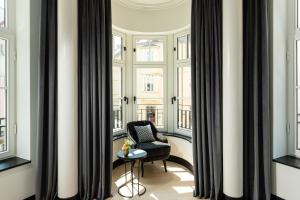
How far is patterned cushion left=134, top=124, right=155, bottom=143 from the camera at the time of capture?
3.65 m

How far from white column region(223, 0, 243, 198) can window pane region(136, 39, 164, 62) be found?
1961mm

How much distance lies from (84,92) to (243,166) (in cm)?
212

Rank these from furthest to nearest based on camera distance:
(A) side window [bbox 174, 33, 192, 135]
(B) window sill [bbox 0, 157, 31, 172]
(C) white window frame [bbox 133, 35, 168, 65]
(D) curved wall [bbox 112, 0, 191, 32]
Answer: (C) white window frame [bbox 133, 35, 168, 65], (A) side window [bbox 174, 33, 192, 135], (D) curved wall [bbox 112, 0, 191, 32], (B) window sill [bbox 0, 157, 31, 172]

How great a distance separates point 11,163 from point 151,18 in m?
3.30

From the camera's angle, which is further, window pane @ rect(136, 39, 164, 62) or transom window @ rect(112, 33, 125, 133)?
window pane @ rect(136, 39, 164, 62)

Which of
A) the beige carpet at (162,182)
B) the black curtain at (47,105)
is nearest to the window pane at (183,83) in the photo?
the beige carpet at (162,182)

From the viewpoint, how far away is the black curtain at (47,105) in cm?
246

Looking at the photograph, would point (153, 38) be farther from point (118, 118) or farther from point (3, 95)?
point (3, 95)

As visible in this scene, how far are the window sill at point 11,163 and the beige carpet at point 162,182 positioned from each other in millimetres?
1157

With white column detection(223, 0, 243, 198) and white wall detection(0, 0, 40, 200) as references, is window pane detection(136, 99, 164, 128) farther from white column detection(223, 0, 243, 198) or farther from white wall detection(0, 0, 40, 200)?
white wall detection(0, 0, 40, 200)

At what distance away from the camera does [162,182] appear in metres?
3.17

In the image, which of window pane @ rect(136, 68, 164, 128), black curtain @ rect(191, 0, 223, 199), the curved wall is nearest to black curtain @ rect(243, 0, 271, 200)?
black curtain @ rect(191, 0, 223, 199)

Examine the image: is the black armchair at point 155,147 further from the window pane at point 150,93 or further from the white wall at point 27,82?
the white wall at point 27,82

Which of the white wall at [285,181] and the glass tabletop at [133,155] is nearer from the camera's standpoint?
the white wall at [285,181]
